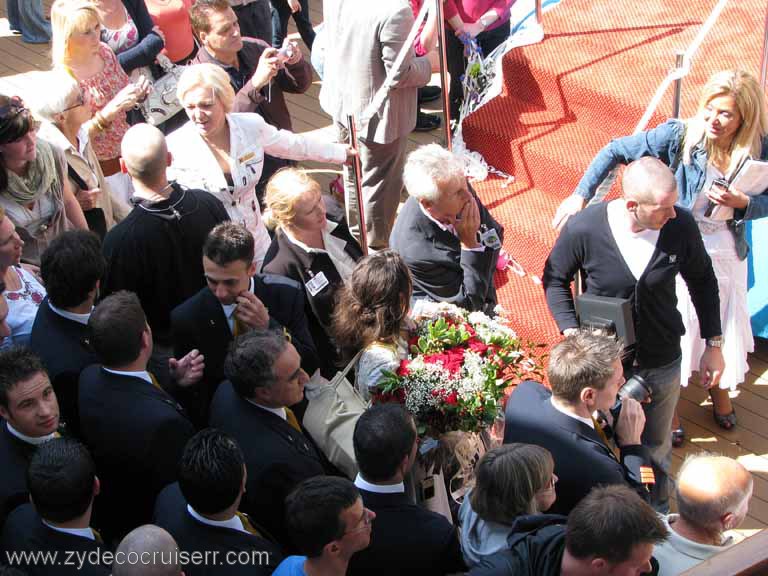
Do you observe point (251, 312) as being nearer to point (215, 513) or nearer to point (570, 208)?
point (215, 513)

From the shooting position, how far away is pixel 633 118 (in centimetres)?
571

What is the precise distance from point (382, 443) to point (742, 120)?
2.53m

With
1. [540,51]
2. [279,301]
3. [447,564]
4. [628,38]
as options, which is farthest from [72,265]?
[628,38]

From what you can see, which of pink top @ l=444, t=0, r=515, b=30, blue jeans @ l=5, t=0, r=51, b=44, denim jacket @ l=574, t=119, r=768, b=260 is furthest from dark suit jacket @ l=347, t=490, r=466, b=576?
blue jeans @ l=5, t=0, r=51, b=44

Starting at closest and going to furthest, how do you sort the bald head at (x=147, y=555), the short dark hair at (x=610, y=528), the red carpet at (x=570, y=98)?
the bald head at (x=147, y=555), the short dark hair at (x=610, y=528), the red carpet at (x=570, y=98)

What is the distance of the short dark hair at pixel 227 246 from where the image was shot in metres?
3.56

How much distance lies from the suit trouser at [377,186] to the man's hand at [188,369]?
2.38 meters

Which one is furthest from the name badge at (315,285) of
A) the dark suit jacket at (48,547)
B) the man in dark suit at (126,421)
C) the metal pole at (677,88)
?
the metal pole at (677,88)

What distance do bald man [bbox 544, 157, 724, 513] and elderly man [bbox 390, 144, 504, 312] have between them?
328mm

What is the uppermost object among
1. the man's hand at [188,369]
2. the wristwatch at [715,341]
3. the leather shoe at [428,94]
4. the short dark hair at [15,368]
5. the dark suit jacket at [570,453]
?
the short dark hair at [15,368]

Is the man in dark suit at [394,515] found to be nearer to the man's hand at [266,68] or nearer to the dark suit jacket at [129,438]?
the dark suit jacket at [129,438]

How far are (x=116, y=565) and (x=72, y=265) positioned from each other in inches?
53.5

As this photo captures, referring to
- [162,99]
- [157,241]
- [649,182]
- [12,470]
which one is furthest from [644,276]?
[162,99]

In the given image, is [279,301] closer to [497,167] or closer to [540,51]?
[497,167]
